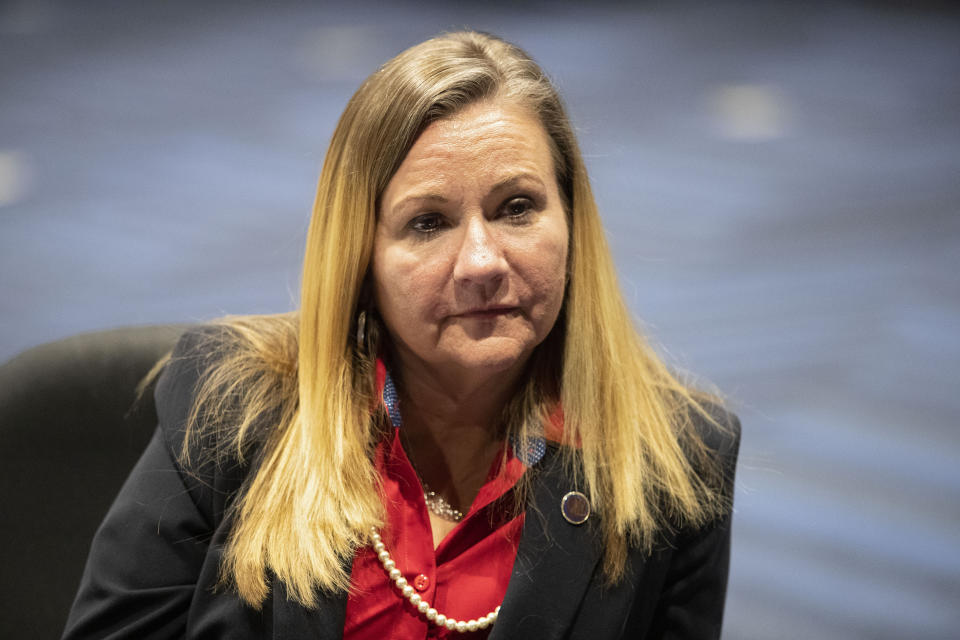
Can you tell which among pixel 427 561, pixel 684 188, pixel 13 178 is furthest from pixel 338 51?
pixel 427 561

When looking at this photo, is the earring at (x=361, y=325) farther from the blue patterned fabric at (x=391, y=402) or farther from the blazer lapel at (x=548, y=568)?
the blazer lapel at (x=548, y=568)

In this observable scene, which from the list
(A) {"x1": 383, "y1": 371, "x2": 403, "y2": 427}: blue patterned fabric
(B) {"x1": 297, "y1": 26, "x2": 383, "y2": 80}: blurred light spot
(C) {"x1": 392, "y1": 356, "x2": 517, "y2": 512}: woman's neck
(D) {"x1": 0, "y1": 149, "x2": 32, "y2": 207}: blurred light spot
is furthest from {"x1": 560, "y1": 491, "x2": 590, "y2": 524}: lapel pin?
(D) {"x1": 0, "y1": 149, "x2": 32, "y2": 207}: blurred light spot

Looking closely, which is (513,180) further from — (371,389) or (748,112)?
(748,112)

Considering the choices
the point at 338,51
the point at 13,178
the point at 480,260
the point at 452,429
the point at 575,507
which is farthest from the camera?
the point at 338,51

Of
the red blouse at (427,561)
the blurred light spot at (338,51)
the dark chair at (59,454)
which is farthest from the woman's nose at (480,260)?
the blurred light spot at (338,51)

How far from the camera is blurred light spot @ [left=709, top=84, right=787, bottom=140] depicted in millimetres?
2447

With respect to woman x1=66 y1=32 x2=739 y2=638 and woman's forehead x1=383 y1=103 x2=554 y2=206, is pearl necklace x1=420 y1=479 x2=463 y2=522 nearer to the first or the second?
woman x1=66 y1=32 x2=739 y2=638

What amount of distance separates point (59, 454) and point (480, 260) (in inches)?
32.6

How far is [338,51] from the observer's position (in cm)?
240

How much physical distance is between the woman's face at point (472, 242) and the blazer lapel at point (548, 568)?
22 cm

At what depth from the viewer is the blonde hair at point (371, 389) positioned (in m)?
1.22

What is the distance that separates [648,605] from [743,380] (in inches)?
43.4

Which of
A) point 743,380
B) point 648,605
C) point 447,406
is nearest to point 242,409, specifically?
point 447,406

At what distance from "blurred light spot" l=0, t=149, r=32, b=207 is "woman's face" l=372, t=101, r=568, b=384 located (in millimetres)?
1455
